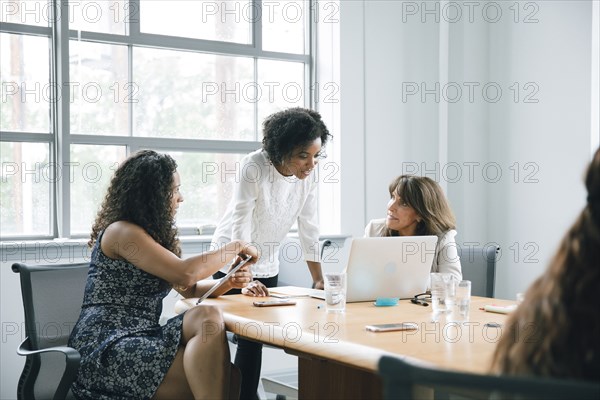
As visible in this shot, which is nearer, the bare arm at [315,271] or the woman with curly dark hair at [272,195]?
the woman with curly dark hair at [272,195]

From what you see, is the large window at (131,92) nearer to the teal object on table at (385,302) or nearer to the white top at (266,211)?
the white top at (266,211)

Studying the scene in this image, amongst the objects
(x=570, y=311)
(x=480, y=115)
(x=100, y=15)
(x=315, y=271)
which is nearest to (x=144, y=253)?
(x=315, y=271)

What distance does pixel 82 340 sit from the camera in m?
2.42

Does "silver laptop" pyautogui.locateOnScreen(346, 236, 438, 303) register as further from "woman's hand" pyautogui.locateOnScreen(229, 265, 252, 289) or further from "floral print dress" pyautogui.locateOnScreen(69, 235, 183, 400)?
"floral print dress" pyautogui.locateOnScreen(69, 235, 183, 400)

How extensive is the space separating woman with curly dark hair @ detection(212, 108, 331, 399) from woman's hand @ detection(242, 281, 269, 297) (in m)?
0.19

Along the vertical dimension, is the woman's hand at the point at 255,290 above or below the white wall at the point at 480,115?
below

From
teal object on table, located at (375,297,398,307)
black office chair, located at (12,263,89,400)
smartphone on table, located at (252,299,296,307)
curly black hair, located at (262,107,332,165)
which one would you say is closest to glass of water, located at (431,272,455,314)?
teal object on table, located at (375,297,398,307)

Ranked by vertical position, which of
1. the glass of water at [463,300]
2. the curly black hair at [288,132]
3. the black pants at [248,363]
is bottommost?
the black pants at [248,363]

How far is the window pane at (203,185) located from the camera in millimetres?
4594

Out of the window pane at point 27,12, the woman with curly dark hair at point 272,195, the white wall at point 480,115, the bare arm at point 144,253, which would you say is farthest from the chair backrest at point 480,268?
the window pane at point 27,12

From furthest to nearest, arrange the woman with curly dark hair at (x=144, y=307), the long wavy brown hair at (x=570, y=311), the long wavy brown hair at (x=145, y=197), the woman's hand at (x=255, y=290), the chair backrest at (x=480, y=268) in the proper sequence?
the chair backrest at (x=480, y=268) → the woman's hand at (x=255, y=290) → the long wavy brown hair at (x=145, y=197) → the woman with curly dark hair at (x=144, y=307) → the long wavy brown hair at (x=570, y=311)

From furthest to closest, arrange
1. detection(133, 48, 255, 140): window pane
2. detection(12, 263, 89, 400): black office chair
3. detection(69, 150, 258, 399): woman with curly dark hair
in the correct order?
detection(133, 48, 255, 140): window pane
detection(12, 263, 89, 400): black office chair
detection(69, 150, 258, 399): woman with curly dark hair

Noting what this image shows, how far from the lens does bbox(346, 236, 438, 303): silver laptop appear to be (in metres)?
2.64

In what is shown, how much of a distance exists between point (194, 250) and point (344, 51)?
5.34ft
